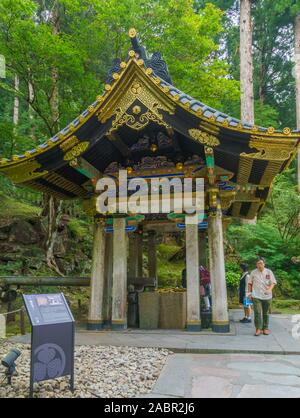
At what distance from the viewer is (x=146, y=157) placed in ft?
28.4

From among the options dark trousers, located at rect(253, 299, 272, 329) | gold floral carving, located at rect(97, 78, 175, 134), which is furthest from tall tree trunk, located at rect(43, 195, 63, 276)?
dark trousers, located at rect(253, 299, 272, 329)

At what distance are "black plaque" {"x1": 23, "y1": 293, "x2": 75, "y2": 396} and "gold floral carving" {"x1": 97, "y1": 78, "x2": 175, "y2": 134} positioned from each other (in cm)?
404

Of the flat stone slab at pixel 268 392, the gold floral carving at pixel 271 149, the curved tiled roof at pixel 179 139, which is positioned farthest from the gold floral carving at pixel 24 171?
the flat stone slab at pixel 268 392

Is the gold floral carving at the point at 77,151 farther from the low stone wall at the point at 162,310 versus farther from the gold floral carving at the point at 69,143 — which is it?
the low stone wall at the point at 162,310

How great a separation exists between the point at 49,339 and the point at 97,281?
4.22 meters

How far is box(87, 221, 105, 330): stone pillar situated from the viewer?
8109 mm

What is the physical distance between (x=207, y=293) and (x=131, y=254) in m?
2.45

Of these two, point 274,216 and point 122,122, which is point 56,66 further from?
point 274,216

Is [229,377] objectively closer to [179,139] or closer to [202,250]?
[179,139]

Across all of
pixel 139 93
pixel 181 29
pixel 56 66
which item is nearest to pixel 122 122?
pixel 139 93

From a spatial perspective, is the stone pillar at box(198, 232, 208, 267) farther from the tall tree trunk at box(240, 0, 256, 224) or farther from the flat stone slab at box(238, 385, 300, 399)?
the tall tree trunk at box(240, 0, 256, 224)

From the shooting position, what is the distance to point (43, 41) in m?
10.8

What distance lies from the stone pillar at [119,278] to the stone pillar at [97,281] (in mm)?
358

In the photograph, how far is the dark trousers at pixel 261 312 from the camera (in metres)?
7.30
